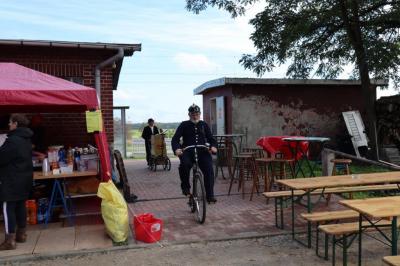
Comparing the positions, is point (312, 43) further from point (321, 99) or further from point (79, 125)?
point (79, 125)

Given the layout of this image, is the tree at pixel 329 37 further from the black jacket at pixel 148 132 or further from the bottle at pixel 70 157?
the bottle at pixel 70 157

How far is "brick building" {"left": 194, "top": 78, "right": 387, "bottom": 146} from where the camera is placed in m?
14.2

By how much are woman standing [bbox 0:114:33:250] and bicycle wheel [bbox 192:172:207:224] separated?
7.65 feet

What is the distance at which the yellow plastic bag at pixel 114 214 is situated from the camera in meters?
5.63

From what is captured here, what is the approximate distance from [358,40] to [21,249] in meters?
10.8

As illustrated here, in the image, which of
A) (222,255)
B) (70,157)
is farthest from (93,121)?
(222,255)

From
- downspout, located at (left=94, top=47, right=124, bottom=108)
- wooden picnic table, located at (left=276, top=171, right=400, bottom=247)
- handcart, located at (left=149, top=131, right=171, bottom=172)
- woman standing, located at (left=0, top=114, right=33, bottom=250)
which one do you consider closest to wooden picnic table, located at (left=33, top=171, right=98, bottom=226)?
woman standing, located at (left=0, top=114, right=33, bottom=250)

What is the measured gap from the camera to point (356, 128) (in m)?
14.9

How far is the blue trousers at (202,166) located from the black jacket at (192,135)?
17 centimetres

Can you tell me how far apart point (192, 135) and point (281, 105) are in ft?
27.2

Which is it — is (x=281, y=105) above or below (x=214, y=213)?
above

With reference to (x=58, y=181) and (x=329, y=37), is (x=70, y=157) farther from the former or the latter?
(x=329, y=37)

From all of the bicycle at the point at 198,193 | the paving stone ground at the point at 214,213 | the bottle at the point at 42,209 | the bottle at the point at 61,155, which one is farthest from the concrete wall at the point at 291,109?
the bottle at the point at 42,209

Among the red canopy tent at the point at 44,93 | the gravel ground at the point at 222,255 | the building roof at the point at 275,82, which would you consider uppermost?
the building roof at the point at 275,82
